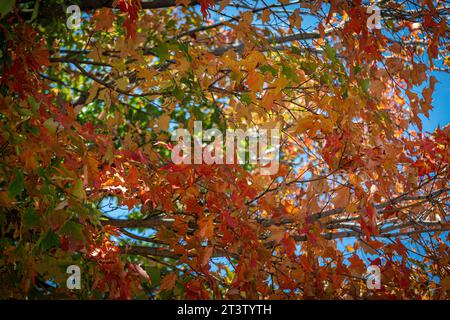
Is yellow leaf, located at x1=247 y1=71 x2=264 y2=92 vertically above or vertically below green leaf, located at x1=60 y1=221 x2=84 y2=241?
above

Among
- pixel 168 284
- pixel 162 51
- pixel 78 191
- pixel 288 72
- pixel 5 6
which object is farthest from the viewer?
pixel 288 72

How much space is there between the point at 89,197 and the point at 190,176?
0.81 metres

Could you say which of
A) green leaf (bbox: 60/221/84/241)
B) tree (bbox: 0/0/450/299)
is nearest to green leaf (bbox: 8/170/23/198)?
tree (bbox: 0/0/450/299)

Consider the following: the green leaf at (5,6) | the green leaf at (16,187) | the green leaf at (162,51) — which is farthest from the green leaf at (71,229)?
the green leaf at (162,51)

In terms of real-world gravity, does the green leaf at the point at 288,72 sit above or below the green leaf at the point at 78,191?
above

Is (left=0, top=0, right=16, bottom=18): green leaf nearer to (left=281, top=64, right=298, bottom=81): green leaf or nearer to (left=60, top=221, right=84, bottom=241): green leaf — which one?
(left=60, top=221, right=84, bottom=241): green leaf

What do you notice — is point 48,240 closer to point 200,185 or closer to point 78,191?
point 78,191

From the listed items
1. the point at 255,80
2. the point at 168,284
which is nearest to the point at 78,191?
the point at 168,284

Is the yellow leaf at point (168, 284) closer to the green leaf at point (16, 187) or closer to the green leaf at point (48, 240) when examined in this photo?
the green leaf at point (48, 240)

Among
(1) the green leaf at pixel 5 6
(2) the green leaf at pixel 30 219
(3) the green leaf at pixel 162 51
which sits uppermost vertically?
(3) the green leaf at pixel 162 51

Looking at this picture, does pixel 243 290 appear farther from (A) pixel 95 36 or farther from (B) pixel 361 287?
(A) pixel 95 36

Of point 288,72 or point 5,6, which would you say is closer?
point 5,6

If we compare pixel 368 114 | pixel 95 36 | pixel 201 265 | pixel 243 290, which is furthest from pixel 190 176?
pixel 95 36
